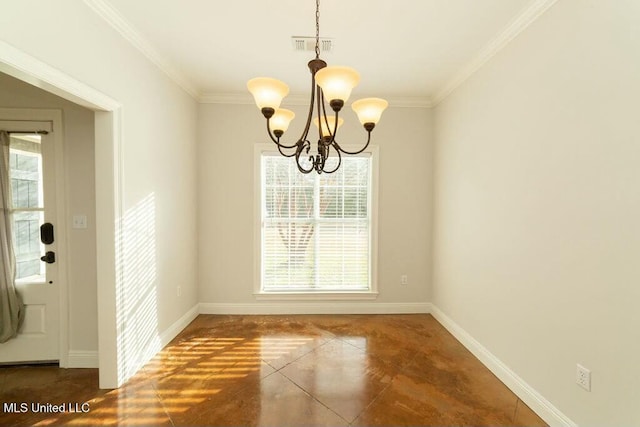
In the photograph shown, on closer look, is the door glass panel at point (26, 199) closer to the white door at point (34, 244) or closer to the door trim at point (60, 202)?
the white door at point (34, 244)

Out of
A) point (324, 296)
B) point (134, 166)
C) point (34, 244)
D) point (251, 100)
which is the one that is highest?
point (251, 100)

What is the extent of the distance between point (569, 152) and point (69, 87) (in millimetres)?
3020

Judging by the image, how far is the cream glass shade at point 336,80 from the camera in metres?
1.31

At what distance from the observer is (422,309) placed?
11.8 feet

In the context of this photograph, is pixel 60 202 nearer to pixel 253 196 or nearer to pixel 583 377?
pixel 253 196

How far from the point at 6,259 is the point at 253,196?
2.20 metres

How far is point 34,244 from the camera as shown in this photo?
2275 mm

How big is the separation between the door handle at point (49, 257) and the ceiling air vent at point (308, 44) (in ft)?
8.75

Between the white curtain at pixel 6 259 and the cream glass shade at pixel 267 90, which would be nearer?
the cream glass shade at pixel 267 90

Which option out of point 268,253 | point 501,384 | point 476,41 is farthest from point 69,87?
point 501,384

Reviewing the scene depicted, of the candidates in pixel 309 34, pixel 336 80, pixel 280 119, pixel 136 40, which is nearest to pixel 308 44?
pixel 309 34

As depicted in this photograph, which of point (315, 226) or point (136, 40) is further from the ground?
point (136, 40)

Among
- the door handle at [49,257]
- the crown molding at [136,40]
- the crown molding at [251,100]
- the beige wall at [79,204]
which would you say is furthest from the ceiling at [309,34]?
the door handle at [49,257]

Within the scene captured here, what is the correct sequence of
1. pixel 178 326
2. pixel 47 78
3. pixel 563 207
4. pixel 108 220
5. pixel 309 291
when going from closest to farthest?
pixel 47 78, pixel 563 207, pixel 108 220, pixel 178 326, pixel 309 291
